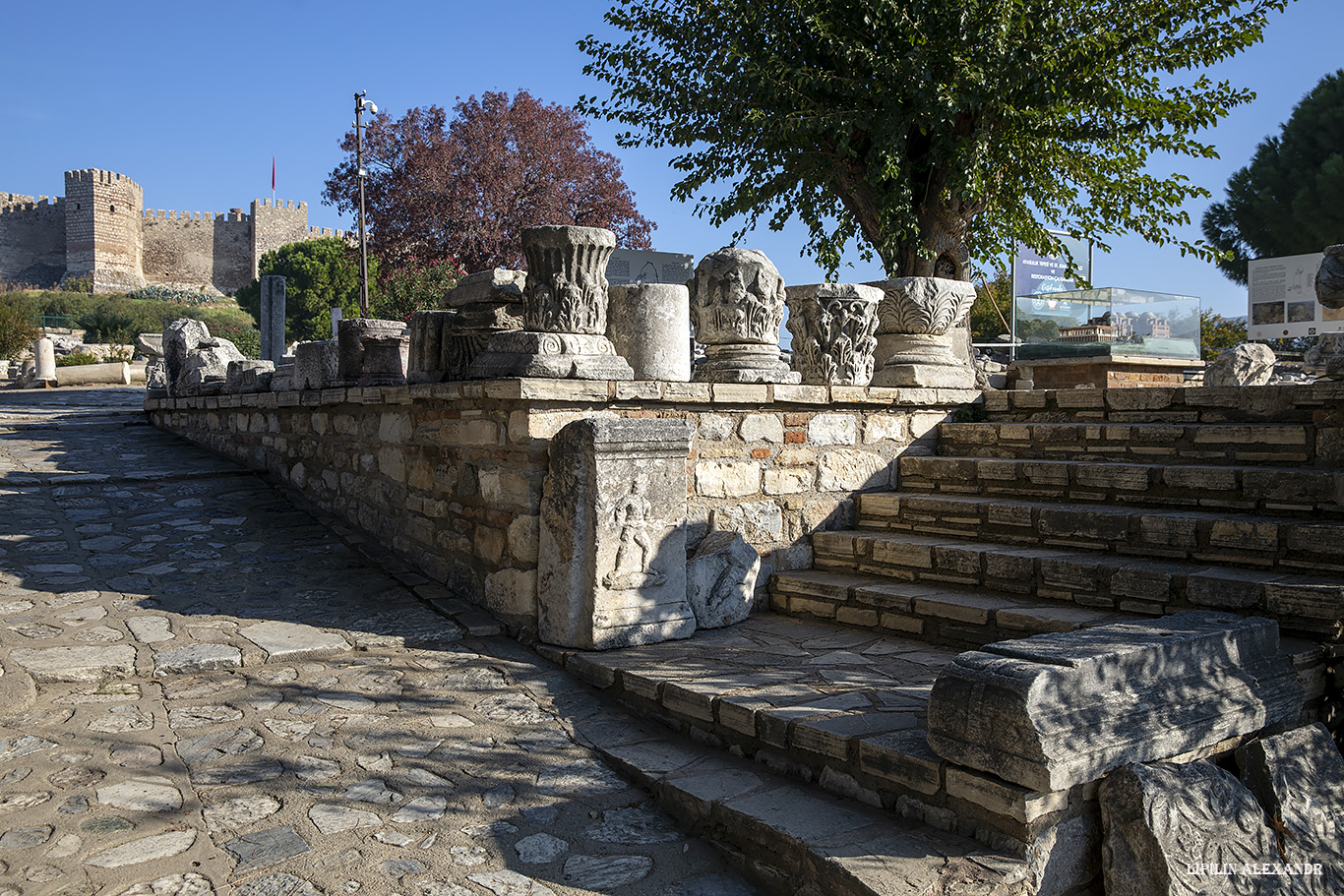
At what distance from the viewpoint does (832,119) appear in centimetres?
1025

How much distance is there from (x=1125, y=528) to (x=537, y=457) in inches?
102

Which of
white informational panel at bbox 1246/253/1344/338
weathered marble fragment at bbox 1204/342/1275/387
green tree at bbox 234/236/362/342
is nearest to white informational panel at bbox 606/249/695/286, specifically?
weathered marble fragment at bbox 1204/342/1275/387

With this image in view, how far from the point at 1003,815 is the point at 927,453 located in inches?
133

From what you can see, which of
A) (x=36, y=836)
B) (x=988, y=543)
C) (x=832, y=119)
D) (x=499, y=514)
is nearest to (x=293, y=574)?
(x=499, y=514)

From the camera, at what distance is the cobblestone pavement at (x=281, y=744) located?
237 centimetres

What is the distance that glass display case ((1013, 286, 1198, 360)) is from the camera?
1213cm

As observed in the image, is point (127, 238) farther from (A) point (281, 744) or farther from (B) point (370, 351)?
(A) point (281, 744)

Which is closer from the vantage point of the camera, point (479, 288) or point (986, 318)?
point (479, 288)

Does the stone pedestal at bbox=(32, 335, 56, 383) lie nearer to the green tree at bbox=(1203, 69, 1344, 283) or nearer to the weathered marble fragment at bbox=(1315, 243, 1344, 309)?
the weathered marble fragment at bbox=(1315, 243, 1344, 309)

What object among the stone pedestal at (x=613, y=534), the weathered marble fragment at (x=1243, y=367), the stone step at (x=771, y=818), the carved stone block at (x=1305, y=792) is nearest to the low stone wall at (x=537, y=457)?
the stone pedestal at (x=613, y=534)

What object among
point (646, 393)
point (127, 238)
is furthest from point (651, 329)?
point (127, 238)

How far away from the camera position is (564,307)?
4.21 meters

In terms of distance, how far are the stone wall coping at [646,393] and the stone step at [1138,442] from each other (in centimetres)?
36

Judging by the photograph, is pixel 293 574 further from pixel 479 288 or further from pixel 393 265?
pixel 393 265
